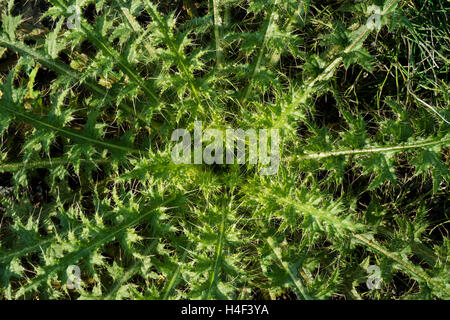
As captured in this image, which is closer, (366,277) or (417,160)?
(417,160)

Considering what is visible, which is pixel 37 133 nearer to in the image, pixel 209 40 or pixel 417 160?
pixel 209 40

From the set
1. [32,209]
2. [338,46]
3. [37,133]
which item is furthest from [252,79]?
[32,209]
